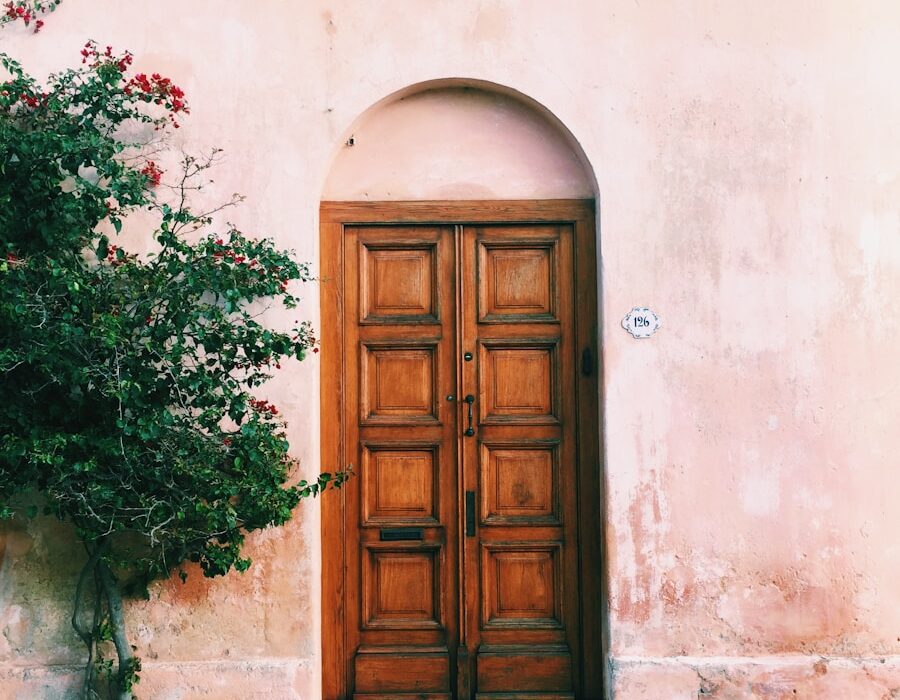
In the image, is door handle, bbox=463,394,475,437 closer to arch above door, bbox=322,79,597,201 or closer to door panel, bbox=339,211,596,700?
door panel, bbox=339,211,596,700

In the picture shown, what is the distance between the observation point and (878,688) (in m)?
4.45

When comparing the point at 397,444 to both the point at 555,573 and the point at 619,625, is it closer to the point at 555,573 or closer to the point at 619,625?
the point at 555,573

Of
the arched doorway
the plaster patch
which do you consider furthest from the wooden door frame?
the plaster patch

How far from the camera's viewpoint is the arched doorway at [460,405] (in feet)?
15.5

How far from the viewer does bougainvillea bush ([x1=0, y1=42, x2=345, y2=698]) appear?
3.88 meters

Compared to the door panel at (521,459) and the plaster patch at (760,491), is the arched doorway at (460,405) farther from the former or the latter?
the plaster patch at (760,491)

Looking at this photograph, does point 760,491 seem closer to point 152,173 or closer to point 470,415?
point 470,415

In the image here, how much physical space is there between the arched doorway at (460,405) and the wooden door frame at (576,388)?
0.01 metres

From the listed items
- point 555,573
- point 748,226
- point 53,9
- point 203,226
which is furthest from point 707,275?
point 53,9

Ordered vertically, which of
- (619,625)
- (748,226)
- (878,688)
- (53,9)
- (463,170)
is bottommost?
(878,688)

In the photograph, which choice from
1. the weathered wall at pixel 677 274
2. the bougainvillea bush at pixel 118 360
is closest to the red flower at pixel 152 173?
the bougainvillea bush at pixel 118 360

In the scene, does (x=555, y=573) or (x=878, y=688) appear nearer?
(x=878, y=688)

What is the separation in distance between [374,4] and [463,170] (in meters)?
0.96

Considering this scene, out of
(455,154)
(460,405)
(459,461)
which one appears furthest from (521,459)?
(455,154)
